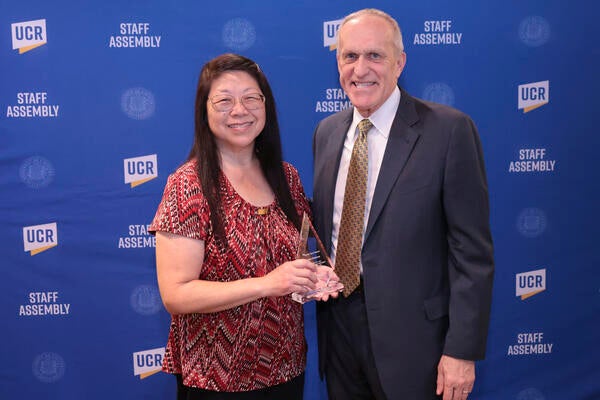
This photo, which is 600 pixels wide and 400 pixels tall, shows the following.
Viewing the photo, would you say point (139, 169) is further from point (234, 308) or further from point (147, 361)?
point (234, 308)

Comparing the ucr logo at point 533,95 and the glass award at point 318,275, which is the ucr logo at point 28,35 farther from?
the ucr logo at point 533,95

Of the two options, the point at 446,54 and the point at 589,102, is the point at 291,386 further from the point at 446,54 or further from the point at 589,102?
the point at 589,102

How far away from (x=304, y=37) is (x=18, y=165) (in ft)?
6.22

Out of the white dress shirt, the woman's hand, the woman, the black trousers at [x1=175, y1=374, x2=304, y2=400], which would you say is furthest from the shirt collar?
the black trousers at [x1=175, y1=374, x2=304, y2=400]

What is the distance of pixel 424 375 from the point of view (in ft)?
6.71

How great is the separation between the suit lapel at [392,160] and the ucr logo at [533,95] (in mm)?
1726

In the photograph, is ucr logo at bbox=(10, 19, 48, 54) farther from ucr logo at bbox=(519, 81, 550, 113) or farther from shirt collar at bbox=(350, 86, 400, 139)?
ucr logo at bbox=(519, 81, 550, 113)

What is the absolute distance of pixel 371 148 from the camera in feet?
6.89

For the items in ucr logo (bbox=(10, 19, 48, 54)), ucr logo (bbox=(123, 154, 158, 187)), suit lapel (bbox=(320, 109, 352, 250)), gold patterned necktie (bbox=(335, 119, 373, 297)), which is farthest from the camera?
ucr logo (bbox=(123, 154, 158, 187))

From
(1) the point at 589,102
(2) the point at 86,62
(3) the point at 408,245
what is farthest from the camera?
(1) the point at 589,102

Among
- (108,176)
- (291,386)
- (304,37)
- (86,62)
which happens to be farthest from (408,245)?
(86,62)

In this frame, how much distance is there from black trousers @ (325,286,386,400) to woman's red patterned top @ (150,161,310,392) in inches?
11.9

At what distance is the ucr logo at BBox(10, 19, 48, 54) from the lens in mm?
3219

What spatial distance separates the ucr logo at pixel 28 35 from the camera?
3.22 meters
